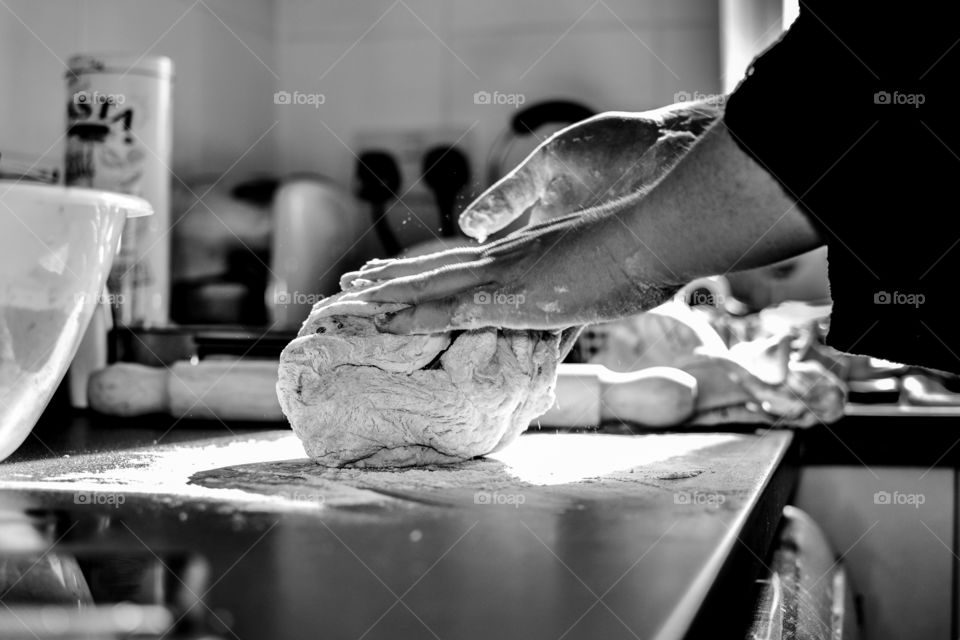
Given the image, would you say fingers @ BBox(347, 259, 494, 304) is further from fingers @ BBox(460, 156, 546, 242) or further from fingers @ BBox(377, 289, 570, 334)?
fingers @ BBox(460, 156, 546, 242)

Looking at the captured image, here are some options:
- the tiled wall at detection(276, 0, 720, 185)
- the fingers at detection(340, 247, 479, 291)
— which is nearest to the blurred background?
the tiled wall at detection(276, 0, 720, 185)

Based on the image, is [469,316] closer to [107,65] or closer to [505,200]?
[505,200]

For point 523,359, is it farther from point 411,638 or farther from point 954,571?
point 954,571

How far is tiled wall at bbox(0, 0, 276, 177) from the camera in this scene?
1.95 meters

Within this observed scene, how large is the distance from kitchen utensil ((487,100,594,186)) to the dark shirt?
6.85ft

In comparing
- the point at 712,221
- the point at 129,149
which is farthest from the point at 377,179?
the point at 712,221

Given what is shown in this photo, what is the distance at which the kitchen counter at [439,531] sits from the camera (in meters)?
0.47

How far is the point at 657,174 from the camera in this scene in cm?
130

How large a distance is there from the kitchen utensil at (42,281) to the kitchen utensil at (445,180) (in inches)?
72.2

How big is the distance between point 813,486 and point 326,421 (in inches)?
38.6

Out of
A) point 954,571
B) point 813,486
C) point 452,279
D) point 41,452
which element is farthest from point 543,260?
point 954,571

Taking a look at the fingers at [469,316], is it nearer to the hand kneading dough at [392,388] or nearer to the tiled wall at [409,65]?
the hand kneading dough at [392,388]

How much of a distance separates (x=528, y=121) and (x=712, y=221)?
2.11 metres

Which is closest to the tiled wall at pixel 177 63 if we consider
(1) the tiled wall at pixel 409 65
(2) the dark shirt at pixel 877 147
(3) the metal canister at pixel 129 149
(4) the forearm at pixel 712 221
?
(1) the tiled wall at pixel 409 65
